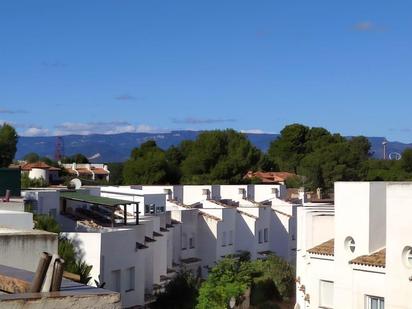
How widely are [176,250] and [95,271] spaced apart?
16099mm

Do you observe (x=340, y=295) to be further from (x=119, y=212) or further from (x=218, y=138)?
(x=218, y=138)

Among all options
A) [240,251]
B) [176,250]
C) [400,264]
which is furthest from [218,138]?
[400,264]

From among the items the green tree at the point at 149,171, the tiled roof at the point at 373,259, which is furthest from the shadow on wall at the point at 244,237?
the green tree at the point at 149,171

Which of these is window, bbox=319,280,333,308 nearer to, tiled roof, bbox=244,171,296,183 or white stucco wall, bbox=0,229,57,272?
white stucco wall, bbox=0,229,57,272

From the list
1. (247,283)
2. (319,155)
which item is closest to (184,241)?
(247,283)

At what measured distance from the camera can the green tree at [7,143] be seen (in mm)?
87312

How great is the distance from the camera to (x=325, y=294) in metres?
27.5

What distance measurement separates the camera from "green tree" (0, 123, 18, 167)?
87.3 metres

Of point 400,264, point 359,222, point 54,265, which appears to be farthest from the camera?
point 359,222

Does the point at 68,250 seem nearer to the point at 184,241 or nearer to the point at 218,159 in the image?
the point at 184,241

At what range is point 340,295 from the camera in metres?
26.1

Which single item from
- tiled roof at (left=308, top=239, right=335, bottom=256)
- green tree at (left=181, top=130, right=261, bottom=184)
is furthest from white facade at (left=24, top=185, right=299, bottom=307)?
green tree at (left=181, top=130, right=261, bottom=184)

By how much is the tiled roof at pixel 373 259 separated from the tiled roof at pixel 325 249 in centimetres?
190

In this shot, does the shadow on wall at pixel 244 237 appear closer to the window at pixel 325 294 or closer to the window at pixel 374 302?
the window at pixel 325 294
